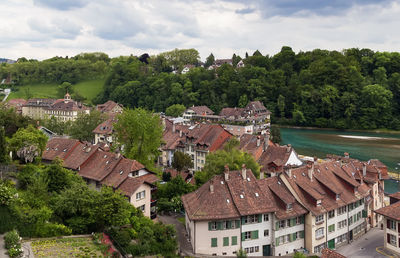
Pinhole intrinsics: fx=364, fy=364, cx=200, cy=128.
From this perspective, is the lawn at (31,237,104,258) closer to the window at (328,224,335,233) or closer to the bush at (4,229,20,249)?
the bush at (4,229,20,249)

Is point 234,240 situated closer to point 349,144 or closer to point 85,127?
point 85,127

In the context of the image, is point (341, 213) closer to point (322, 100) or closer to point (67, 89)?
point (322, 100)

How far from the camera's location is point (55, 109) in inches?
4663

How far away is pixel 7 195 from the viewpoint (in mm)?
25641

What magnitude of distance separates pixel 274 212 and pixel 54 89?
17147 cm

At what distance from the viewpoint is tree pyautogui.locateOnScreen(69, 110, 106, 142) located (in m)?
76.2

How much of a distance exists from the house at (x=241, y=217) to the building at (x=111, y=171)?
4.38m

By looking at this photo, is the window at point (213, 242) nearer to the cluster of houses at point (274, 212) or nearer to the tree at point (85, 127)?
the cluster of houses at point (274, 212)

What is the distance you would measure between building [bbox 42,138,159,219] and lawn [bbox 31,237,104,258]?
28.6ft

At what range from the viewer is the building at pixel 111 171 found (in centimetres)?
3587

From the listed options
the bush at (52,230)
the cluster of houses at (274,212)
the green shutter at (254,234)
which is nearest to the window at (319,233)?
the cluster of houses at (274,212)

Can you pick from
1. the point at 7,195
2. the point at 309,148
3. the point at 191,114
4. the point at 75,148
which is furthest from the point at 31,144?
the point at 191,114

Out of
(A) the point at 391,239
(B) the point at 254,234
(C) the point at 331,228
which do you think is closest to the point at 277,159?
(C) the point at 331,228

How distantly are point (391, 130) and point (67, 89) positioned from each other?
136m
